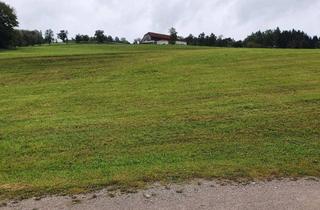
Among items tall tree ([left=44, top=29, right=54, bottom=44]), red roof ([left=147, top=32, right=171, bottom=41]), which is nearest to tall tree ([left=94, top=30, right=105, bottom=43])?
tall tree ([left=44, top=29, right=54, bottom=44])

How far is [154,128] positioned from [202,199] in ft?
13.6

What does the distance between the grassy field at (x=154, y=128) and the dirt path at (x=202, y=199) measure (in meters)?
0.37

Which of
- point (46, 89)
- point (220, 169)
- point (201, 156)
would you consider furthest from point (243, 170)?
point (46, 89)

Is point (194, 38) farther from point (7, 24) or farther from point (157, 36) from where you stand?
point (7, 24)

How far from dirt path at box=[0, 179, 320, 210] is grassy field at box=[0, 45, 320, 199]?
0.37m

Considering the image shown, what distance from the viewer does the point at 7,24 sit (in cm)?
6950

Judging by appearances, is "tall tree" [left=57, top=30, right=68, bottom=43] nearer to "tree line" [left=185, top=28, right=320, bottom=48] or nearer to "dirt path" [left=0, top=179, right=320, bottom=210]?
"tree line" [left=185, top=28, right=320, bottom=48]

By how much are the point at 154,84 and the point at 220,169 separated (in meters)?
9.54

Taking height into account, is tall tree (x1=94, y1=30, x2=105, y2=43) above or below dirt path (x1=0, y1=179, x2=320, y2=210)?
below

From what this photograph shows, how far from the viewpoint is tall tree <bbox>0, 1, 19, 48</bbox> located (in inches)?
2609

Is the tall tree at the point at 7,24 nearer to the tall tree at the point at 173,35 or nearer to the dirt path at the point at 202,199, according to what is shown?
the tall tree at the point at 173,35

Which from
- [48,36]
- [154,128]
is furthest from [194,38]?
[154,128]

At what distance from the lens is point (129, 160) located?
8.36 m

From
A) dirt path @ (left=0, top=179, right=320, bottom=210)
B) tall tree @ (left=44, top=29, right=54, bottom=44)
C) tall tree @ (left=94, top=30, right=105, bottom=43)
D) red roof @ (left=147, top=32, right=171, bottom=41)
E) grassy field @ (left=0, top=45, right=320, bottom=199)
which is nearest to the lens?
dirt path @ (left=0, top=179, right=320, bottom=210)
